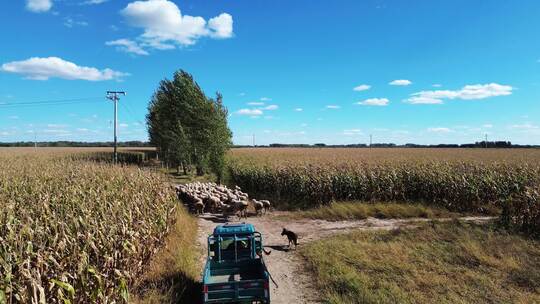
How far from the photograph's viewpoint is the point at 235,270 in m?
8.62

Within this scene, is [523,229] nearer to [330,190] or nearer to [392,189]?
[392,189]

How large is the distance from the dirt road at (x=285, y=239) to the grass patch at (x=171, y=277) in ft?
2.48

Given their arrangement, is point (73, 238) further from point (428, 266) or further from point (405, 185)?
point (405, 185)

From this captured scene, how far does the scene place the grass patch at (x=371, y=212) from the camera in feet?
56.1

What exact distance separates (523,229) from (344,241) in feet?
22.1

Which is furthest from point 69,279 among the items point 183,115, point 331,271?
point 183,115

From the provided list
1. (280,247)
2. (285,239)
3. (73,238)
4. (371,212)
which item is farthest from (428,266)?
(73,238)

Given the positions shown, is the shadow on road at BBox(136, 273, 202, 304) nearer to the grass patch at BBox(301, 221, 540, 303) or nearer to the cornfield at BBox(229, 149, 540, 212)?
the grass patch at BBox(301, 221, 540, 303)

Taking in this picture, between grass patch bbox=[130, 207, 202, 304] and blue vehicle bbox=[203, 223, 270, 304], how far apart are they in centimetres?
61

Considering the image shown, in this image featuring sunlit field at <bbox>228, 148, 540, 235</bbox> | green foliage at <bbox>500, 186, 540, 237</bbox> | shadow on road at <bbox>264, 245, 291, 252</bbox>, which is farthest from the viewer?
sunlit field at <bbox>228, 148, 540, 235</bbox>

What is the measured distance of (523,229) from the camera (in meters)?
13.5

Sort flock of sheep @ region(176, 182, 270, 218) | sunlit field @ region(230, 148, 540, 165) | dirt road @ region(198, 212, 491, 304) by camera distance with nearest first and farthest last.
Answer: dirt road @ region(198, 212, 491, 304) < flock of sheep @ region(176, 182, 270, 218) < sunlit field @ region(230, 148, 540, 165)

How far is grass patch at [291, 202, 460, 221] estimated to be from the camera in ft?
56.1

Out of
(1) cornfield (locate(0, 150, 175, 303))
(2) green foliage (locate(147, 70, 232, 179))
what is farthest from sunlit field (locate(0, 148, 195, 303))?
(2) green foliage (locate(147, 70, 232, 179))
